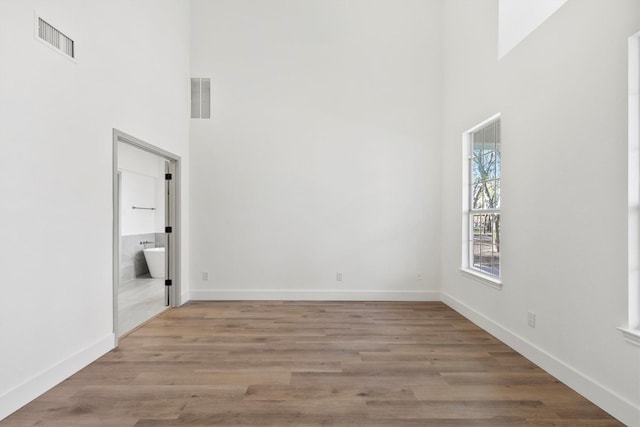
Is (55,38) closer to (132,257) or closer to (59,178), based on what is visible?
(59,178)

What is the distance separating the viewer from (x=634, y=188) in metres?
2.07

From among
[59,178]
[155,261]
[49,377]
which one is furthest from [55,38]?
[155,261]

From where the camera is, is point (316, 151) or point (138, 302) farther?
point (316, 151)

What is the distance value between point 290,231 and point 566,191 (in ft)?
11.1

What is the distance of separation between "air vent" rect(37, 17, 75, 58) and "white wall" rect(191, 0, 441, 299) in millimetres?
2347

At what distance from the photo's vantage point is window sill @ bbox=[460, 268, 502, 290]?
3.52m

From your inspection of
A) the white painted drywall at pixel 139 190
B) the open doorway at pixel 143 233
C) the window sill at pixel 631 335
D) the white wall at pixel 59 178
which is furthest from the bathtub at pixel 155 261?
the window sill at pixel 631 335

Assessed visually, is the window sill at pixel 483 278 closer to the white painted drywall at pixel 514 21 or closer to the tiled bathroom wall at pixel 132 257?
the white painted drywall at pixel 514 21

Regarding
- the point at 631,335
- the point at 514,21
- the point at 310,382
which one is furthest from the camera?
the point at 514,21

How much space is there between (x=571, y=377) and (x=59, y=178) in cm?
397

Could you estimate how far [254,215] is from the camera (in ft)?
16.6

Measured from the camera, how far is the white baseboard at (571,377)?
2049 mm

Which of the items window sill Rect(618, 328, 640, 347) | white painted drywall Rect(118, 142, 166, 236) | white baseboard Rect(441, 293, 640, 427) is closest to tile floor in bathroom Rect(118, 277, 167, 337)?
white painted drywall Rect(118, 142, 166, 236)

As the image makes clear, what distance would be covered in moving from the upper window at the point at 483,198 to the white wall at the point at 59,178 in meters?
3.79
